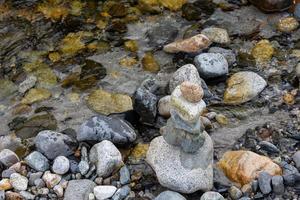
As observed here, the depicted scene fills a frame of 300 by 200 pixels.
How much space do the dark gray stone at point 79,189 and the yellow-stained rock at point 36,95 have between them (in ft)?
3.49

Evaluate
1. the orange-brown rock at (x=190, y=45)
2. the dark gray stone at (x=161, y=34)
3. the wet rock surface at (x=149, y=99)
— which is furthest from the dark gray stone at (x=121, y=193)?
the dark gray stone at (x=161, y=34)

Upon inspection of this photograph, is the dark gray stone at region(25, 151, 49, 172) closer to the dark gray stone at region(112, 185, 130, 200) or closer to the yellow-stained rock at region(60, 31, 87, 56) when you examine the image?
the dark gray stone at region(112, 185, 130, 200)

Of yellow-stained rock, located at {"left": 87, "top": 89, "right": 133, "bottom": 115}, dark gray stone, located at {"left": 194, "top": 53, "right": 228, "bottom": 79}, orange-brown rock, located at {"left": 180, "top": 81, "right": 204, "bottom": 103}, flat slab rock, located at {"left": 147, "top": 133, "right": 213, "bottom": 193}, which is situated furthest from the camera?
dark gray stone, located at {"left": 194, "top": 53, "right": 228, "bottom": 79}

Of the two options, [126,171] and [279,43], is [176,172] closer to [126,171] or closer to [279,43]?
[126,171]

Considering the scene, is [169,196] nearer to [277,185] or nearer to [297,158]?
[277,185]

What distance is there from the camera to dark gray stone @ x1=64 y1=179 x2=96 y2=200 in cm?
423

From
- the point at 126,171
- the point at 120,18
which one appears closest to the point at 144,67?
the point at 120,18

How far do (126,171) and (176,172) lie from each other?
1.43 ft

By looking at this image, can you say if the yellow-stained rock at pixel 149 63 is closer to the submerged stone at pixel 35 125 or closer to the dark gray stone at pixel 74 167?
the submerged stone at pixel 35 125

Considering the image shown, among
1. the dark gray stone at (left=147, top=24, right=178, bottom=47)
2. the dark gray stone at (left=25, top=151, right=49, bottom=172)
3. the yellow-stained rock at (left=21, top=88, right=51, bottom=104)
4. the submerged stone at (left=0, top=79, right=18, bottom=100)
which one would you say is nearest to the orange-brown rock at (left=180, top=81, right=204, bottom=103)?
the dark gray stone at (left=25, top=151, right=49, bottom=172)

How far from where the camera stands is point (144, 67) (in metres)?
5.36

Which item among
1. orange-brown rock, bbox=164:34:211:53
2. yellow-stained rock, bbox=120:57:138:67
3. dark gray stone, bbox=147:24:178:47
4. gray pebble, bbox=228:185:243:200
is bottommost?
gray pebble, bbox=228:185:243:200

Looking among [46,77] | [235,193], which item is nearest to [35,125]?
[46,77]

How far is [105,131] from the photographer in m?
4.50
